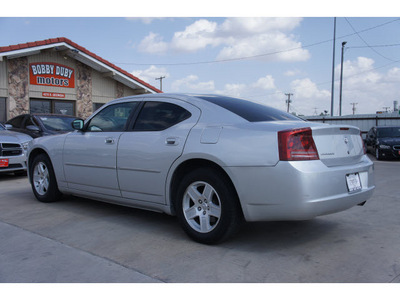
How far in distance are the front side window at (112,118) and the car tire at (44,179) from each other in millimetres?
1077

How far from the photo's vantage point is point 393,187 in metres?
7.20

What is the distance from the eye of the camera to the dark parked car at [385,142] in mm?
13609

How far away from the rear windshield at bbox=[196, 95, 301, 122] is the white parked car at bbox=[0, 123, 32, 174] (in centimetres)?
575

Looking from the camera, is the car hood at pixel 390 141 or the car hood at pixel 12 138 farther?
the car hood at pixel 390 141

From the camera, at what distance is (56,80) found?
1605cm

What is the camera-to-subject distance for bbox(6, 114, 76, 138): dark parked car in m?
9.61

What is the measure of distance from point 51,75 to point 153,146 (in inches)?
525

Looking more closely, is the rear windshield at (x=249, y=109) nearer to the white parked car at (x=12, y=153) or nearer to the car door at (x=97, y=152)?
the car door at (x=97, y=152)

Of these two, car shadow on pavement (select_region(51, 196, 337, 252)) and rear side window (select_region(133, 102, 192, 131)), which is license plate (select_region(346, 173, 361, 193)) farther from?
rear side window (select_region(133, 102, 192, 131))

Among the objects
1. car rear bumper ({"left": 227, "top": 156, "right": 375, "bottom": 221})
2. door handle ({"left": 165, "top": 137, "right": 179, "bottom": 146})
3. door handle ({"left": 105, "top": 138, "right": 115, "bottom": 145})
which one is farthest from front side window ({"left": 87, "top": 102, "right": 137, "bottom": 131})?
car rear bumper ({"left": 227, "top": 156, "right": 375, "bottom": 221})

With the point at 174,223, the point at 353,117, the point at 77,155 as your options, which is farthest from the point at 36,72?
the point at 353,117

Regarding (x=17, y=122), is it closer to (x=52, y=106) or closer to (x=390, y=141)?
(x=52, y=106)

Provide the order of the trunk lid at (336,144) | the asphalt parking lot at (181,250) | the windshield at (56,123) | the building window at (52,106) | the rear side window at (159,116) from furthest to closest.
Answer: the building window at (52,106)
the windshield at (56,123)
the rear side window at (159,116)
the trunk lid at (336,144)
the asphalt parking lot at (181,250)

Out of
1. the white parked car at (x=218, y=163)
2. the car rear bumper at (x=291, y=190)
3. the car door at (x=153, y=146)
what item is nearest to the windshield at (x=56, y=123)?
the white parked car at (x=218, y=163)
